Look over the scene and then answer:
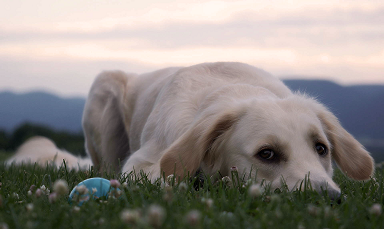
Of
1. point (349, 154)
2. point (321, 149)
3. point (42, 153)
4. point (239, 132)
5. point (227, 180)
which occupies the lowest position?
point (42, 153)

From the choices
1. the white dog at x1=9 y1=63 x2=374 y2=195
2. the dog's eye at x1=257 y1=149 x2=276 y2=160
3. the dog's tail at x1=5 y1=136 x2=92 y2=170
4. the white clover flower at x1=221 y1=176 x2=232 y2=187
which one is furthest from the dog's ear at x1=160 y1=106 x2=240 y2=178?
the dog's tail at x1=5 y1=136 x2=92 y2=170

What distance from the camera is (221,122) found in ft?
10.6

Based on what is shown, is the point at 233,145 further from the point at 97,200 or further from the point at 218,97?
the point at 97,200

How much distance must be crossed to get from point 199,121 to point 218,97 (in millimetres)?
462

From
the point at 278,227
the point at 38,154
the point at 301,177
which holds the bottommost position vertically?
the point at 38,154

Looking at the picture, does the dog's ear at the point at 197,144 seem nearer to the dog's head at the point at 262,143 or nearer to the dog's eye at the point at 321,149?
the dog's head at the point at 262,143

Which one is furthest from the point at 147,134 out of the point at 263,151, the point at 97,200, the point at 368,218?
the point at 368,218

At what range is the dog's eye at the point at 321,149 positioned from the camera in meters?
3.03

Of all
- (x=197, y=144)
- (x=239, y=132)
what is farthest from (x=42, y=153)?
(x=239, y=132)

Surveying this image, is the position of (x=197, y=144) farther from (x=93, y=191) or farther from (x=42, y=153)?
(x=42, y=153)

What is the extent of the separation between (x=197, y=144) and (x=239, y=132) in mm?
340

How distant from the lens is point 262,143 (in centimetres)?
287

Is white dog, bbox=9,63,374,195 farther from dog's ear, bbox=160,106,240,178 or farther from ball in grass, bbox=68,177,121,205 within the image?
ball in grass, bbox=68,177,121,205

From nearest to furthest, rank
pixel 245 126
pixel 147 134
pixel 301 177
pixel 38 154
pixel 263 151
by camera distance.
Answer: pixel 301 177 → pixel 263 151 → pixel 245 126 → pixel 147 134 → pixel 38 154
